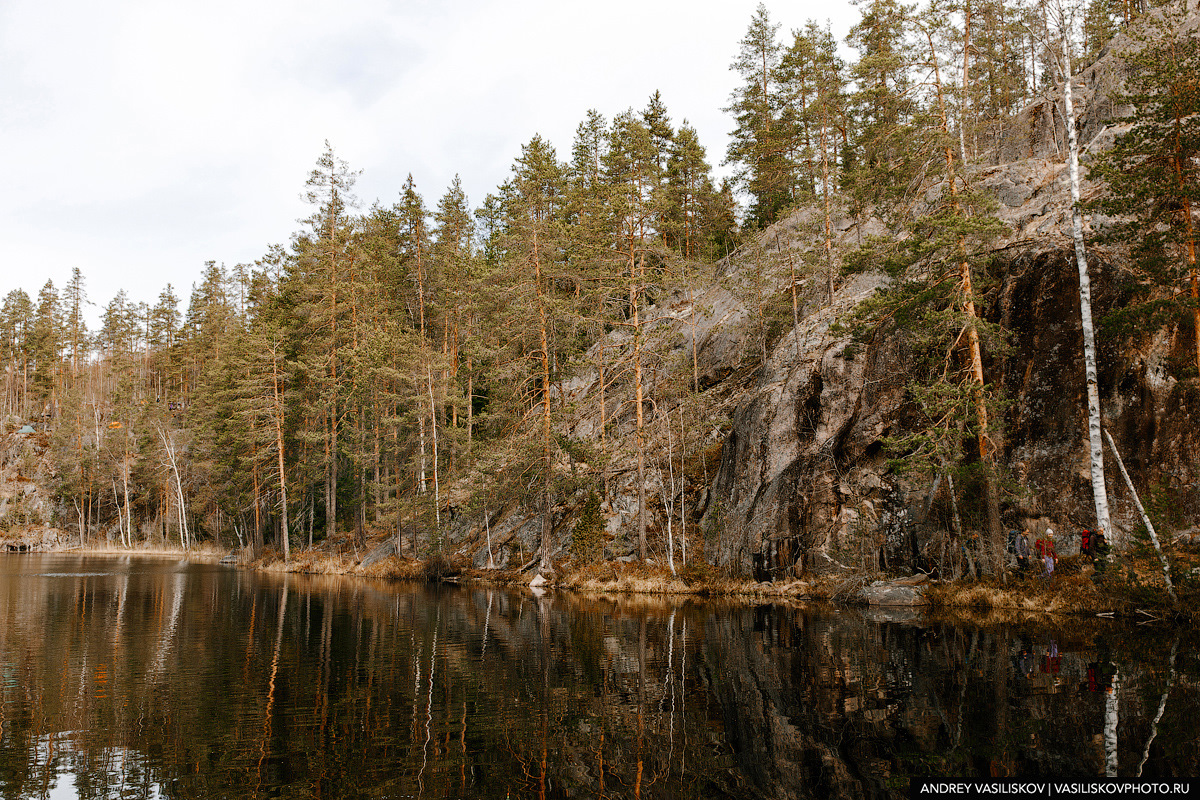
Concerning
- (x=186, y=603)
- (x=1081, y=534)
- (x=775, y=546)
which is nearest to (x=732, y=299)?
(x=775, y=546)

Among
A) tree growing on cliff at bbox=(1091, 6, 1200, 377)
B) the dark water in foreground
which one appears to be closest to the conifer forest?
tree growing on cliff at bbox=(1091, 6, 1200, 377)

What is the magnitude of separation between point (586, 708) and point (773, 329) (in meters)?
30.6

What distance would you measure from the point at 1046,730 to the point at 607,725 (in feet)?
18.3

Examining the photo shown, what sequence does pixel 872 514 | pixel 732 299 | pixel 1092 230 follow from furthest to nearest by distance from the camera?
1. pixel 732 299
2. pixel 872 514
3. pixel 1092 230

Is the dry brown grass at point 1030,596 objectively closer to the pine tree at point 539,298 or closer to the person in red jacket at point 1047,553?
the person in red jacket at point 1047,553

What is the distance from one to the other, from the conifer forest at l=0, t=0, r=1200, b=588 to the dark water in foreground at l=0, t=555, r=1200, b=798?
7377 millimetres

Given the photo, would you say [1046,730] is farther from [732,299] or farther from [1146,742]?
[732,299]

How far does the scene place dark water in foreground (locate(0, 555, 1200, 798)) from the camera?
7.53 meters

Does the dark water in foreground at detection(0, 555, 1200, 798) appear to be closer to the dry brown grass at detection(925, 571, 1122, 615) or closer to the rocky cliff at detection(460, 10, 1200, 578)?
the dry brown grass at detection(925, 571, 1122, 615)

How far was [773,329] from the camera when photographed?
125 feet

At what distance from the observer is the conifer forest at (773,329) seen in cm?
1997

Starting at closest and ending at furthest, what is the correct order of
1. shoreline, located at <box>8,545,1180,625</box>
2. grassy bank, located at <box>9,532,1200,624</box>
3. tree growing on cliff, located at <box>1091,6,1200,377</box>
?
grassy bank, located at <box>9,532,1200,624</box>
tree growing on cliff, located at <box>1091,6,1200,377</box>
shoreline, located at <box>8,545,1180,625</box>

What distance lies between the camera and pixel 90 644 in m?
16.8

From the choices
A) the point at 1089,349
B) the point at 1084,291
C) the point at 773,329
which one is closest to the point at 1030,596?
the point at 1089,349
